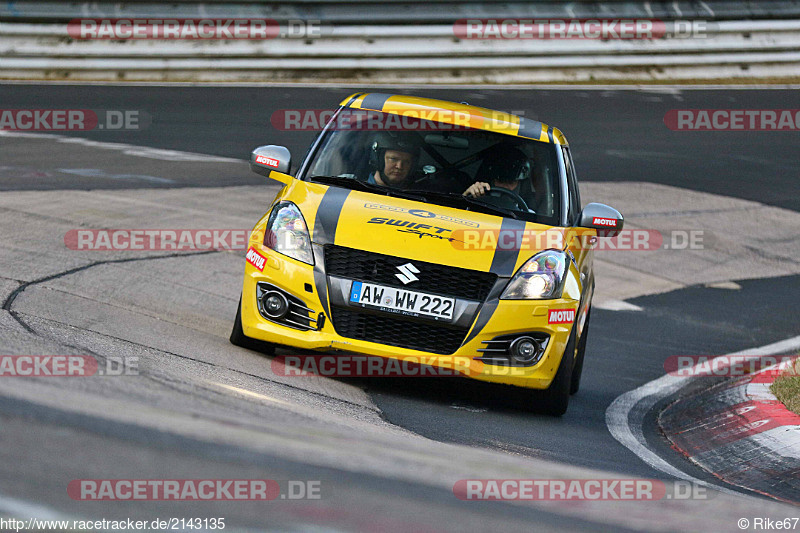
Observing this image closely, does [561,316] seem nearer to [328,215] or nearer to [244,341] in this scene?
[328,215]

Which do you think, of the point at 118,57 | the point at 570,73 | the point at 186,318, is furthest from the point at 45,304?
the point at 570,73

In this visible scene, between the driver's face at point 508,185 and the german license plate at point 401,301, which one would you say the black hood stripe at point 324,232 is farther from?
the driver's face at point 508,185

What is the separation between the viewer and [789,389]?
6.88 metres

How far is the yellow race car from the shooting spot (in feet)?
19.8

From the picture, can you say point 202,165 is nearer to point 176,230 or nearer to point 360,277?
point 176,230

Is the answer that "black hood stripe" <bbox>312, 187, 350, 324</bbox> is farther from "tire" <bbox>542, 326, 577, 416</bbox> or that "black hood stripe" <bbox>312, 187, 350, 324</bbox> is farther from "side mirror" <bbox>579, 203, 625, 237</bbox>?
"side mirror" <bbox>579, 203, 625, 237</bbox>

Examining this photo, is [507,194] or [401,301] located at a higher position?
[507,194]

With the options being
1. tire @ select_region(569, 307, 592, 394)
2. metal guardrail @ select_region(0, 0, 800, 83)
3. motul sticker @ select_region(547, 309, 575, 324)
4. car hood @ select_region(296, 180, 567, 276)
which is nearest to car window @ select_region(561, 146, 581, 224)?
car hood @ select_region(296, 180, 567, 276)

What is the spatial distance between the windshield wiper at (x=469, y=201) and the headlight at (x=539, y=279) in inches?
19.8

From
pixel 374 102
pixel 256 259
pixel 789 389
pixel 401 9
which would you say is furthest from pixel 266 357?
pixel 401 9

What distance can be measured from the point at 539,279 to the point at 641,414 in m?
1.31

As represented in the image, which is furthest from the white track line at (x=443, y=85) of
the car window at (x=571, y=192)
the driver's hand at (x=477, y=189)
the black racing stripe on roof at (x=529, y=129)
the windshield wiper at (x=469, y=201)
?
the windshield wiper at (x=469, y=201)

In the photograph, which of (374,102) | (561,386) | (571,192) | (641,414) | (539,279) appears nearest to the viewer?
(539,279)

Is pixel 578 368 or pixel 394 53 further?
pixel 394 53
